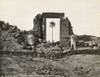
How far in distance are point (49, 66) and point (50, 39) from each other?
0.73 m

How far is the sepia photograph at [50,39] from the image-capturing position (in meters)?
7.23

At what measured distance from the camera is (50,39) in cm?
755

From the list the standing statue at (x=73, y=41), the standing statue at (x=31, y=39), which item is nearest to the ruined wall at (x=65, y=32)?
the standing statue at (x=73, y=41)

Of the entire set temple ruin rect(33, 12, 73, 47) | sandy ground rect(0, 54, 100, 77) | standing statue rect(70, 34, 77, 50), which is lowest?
sandy ground rect(0, 54, 100, 77)

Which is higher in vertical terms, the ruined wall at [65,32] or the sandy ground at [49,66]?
the ruined wall at [65,32]

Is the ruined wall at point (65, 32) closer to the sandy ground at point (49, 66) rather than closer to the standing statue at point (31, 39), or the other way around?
the sandy ground at point (49, 66)

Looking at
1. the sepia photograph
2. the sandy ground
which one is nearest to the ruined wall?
the sepia photograph

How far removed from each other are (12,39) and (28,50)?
485mm

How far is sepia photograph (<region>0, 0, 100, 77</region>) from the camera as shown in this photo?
23.7ft

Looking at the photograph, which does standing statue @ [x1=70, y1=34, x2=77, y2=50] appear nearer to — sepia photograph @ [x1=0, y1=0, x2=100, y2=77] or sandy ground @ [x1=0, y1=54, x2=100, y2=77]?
sepia photograph @ [x1=0, y1=0, x2=100, y2=77]

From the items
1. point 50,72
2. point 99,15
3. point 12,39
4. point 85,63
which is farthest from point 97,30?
point 12,39

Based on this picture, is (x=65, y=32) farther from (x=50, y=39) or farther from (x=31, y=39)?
(x=31, y=39)

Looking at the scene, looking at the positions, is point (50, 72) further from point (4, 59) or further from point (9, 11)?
point (9, 11)

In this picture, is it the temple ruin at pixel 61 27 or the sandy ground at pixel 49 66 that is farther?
the temple ruin at pixel 61 27
